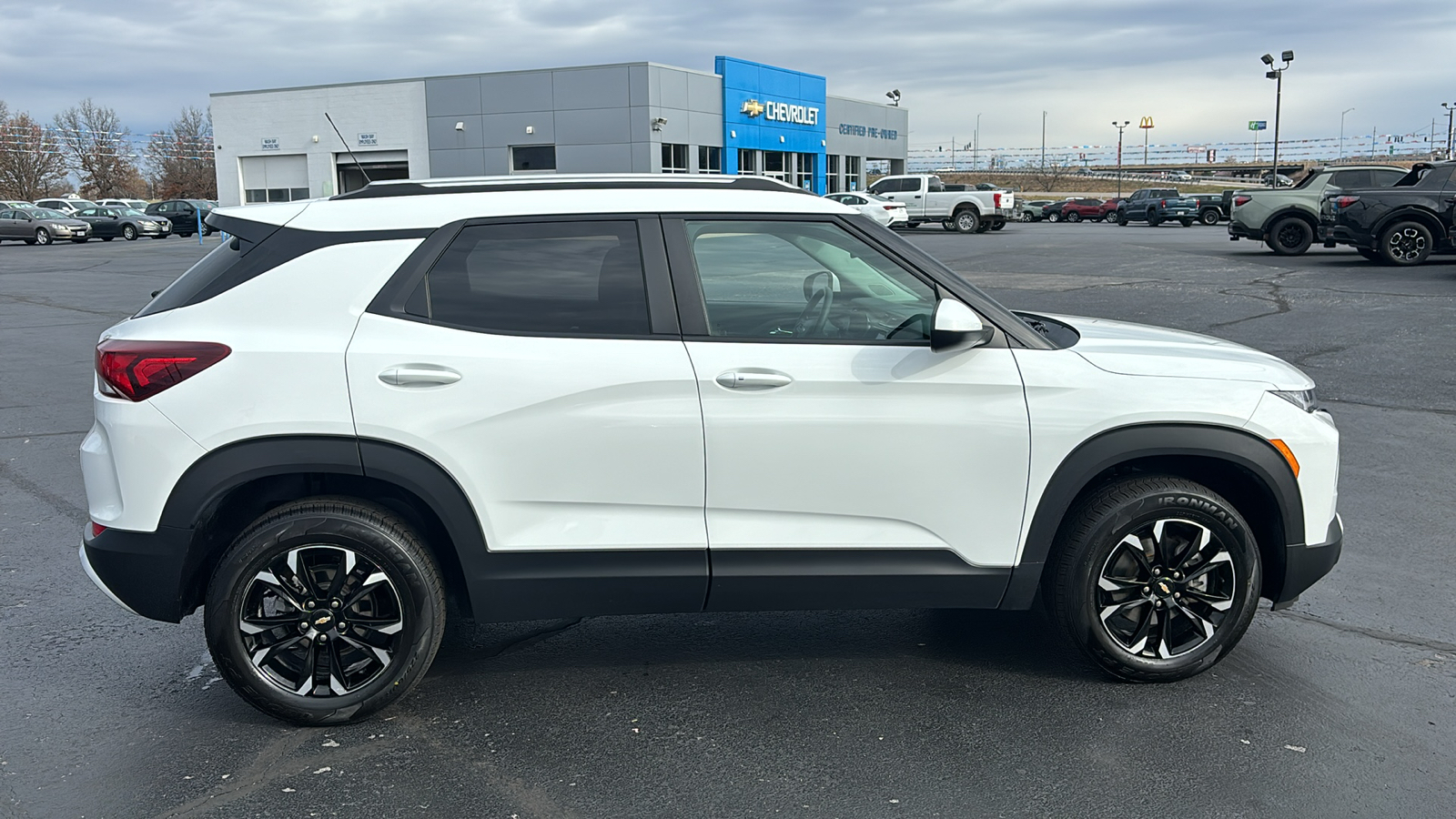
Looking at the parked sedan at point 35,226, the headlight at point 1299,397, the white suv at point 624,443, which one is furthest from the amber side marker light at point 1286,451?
the parked sedan at point 35,226

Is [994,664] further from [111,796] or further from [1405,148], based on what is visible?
[1405,148]

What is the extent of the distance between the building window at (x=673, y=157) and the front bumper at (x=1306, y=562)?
1827 inches

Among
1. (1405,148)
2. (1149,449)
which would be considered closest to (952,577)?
(1149,449)

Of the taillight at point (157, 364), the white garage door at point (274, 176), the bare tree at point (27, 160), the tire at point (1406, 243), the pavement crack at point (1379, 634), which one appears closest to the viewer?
the taillight at point (157, 364)

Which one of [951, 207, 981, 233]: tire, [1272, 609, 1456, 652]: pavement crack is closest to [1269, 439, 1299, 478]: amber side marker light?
[1272, 609, 1456, 652]: pavement crack

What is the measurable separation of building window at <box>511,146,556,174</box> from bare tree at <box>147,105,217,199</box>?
222 ft

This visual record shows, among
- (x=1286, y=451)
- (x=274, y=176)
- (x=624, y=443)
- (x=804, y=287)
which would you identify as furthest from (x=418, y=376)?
(x=274, y=176)

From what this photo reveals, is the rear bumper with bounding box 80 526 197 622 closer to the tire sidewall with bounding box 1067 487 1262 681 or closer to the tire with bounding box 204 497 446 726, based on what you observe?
the tire with bounding box 204 497 446 726

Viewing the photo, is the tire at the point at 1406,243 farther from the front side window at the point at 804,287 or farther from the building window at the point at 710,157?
the building window at the point at 710,157

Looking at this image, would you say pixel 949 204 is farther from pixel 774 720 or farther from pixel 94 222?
pixel 774 720

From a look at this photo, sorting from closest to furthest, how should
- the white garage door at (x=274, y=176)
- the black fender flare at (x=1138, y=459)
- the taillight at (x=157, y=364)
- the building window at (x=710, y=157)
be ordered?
the taillight at (x=157, y=364)
the black fender flare at (x=1138, y=459)
the building window at (x=710, y=157)
the white garage door at (x=274, y=176)

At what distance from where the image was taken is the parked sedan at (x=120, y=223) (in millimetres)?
45719

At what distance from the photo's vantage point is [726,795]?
330 centimetres

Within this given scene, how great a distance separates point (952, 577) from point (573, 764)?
1389 millimetres
